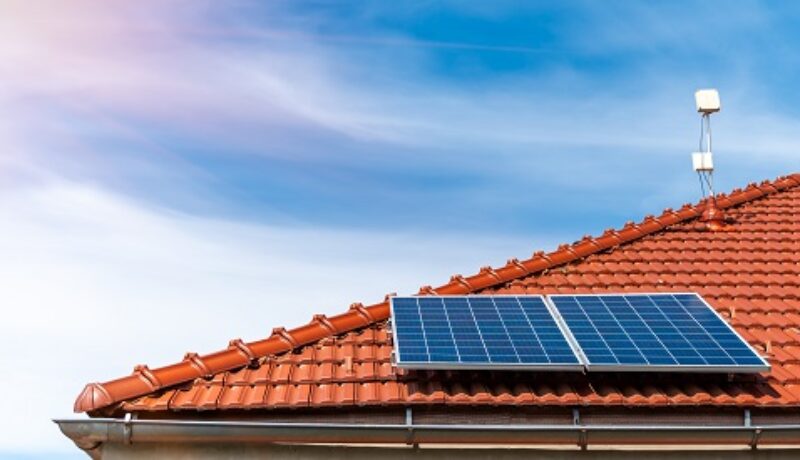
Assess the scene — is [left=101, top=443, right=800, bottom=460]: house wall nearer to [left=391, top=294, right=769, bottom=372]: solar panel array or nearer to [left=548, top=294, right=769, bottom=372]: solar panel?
[left=391, top=294, right=769, bottom=372]: solar panel array

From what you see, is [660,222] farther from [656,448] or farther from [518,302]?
[656,448]

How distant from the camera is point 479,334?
873 centimetres

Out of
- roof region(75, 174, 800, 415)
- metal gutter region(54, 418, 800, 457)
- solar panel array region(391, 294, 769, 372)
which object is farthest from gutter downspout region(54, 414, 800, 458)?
solar panel array region(391, 294, 769, 372)

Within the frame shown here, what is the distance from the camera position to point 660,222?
13078 mm

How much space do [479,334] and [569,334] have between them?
0.94 m

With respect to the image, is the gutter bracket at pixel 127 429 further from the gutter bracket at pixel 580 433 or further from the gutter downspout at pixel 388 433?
the gutter bracket at pixel 580 433

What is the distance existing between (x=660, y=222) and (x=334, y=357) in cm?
658

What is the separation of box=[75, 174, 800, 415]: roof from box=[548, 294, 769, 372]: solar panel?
0.25 meters

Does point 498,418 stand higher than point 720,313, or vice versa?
point 720,313

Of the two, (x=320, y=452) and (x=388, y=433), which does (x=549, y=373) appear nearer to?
(x=388, y=433)

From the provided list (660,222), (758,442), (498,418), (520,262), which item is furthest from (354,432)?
(660,222)

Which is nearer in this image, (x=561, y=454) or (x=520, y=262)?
(x=561, y=454)

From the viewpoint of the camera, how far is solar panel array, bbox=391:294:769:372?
804 centimetres

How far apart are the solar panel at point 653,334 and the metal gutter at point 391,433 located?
65cm
